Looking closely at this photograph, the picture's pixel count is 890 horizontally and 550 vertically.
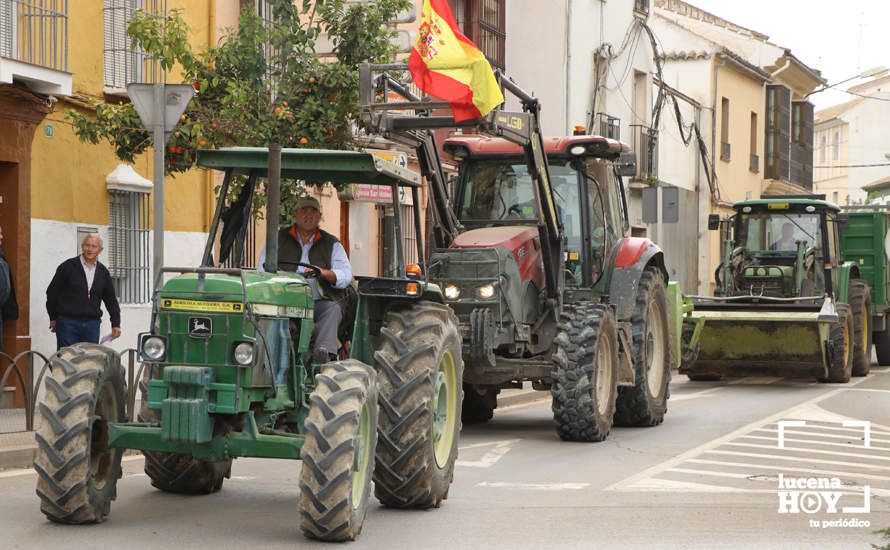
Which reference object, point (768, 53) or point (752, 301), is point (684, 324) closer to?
point (752, 301)

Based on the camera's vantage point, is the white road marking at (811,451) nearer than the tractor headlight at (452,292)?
Yes

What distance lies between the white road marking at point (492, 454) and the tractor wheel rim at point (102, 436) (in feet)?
12.8

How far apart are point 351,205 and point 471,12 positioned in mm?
6639

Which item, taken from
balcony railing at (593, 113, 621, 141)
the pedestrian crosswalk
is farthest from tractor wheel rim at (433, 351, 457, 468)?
balcony railing at (593, 113, 621, 141)

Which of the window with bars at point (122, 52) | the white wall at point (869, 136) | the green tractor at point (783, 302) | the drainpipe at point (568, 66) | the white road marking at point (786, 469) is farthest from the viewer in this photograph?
the white wall at point (869, 136)

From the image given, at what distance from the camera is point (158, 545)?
7.85 m

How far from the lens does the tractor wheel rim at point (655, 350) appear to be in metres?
15.8

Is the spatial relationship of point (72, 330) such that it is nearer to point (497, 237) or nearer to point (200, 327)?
point (497, 237)

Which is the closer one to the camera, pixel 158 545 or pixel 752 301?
pixel 158 545

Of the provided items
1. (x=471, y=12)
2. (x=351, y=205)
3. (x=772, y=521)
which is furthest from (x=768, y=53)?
(x=772, y=521)

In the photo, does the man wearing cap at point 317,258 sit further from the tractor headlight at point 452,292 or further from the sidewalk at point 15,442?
the tractor headlight at point 452,292

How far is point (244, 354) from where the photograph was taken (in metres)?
8.11

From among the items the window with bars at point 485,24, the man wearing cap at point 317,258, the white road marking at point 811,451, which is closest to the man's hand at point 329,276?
the man wearing cap at point 317,258

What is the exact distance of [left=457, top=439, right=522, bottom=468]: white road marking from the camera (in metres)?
11.9
